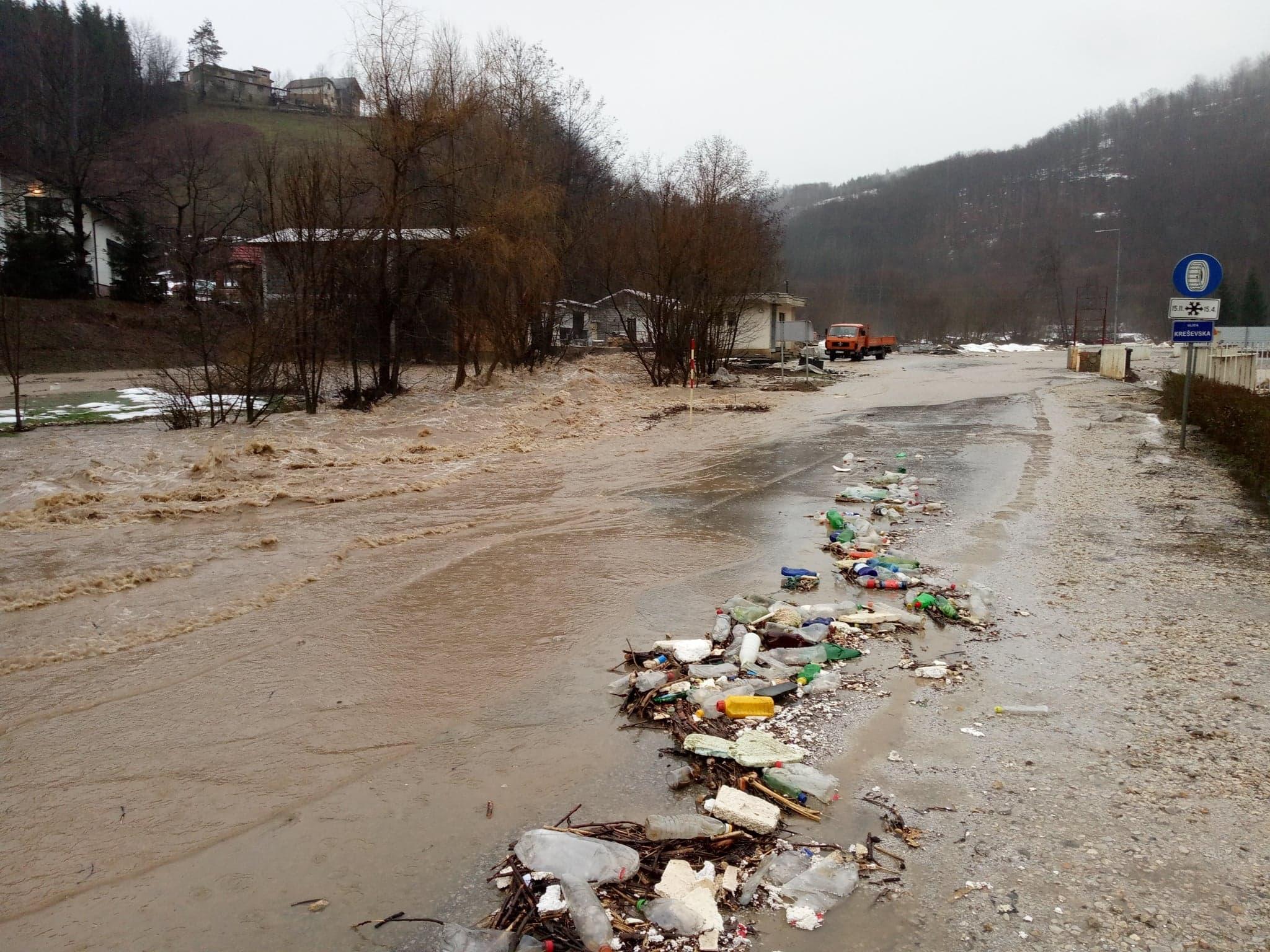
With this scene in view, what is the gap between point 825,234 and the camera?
16062 centimetres

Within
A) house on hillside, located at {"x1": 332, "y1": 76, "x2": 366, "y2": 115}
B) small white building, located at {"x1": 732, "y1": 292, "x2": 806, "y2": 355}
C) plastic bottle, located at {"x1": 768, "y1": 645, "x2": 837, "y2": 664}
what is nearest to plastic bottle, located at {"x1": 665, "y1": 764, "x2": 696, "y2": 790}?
plastic bottle, located at {"x1": 768, "y1": 645, "x2": 837, "y2": 664}

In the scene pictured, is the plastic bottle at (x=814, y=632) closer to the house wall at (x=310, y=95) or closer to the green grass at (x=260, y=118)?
the green grass at (x=260, y=118)

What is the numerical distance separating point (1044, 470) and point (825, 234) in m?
157

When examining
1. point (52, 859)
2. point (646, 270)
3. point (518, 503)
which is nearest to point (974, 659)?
point (52, 859)

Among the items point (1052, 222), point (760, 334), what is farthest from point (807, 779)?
point (1052, 222)

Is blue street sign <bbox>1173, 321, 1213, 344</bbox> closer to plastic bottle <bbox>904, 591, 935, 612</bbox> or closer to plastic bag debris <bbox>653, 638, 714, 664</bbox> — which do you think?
plastic bottle <bbox>904, 591, 935, 612</bbox>

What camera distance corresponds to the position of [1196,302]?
13547 millimetres

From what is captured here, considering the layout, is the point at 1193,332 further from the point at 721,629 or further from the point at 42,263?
the point at 42,263

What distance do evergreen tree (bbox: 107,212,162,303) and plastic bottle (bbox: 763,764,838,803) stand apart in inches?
1892

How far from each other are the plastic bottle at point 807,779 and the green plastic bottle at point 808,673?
1084mm

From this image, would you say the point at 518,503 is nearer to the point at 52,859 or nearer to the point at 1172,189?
the point at 52,859

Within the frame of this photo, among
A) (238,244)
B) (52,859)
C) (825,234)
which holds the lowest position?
(52,859)

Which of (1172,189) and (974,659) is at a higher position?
(1172,189)

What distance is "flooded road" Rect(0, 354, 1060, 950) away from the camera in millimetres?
3629
